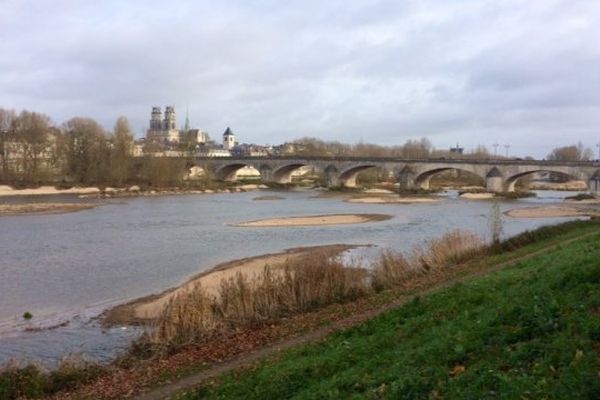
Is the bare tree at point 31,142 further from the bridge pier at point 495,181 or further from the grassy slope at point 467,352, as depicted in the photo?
the grassy slope at point 467,352

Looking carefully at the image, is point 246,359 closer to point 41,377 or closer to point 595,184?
point 41,377

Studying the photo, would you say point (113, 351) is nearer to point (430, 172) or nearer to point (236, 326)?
point (236, 326)

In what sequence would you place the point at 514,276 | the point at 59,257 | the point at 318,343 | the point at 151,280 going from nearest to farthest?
the point at 318,343 < the point at 514,276 < the point at 151,280 < the point at 59,257

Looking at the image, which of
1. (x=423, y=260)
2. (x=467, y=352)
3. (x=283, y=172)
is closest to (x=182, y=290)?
(x=423, y=260)

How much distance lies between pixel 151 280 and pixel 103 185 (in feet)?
245

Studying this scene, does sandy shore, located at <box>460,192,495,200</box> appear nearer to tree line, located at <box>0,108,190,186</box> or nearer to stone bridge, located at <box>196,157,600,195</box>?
stone bridge, located at <box>196,157,600,195</box>

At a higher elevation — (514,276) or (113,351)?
(514,276)

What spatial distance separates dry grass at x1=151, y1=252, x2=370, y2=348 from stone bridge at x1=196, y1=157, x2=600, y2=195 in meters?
72.9

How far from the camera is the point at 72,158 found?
95.4 m

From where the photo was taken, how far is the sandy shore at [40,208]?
56.3m

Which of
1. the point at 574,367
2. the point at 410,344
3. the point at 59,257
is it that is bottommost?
the point at 59,257

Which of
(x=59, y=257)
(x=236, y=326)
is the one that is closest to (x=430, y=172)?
(x=59, y=257)

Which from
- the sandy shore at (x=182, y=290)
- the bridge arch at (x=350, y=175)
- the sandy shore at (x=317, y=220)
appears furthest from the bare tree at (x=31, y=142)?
the sandy shore at (x=182, y=290)

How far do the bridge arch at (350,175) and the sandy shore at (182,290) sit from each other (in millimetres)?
76043
